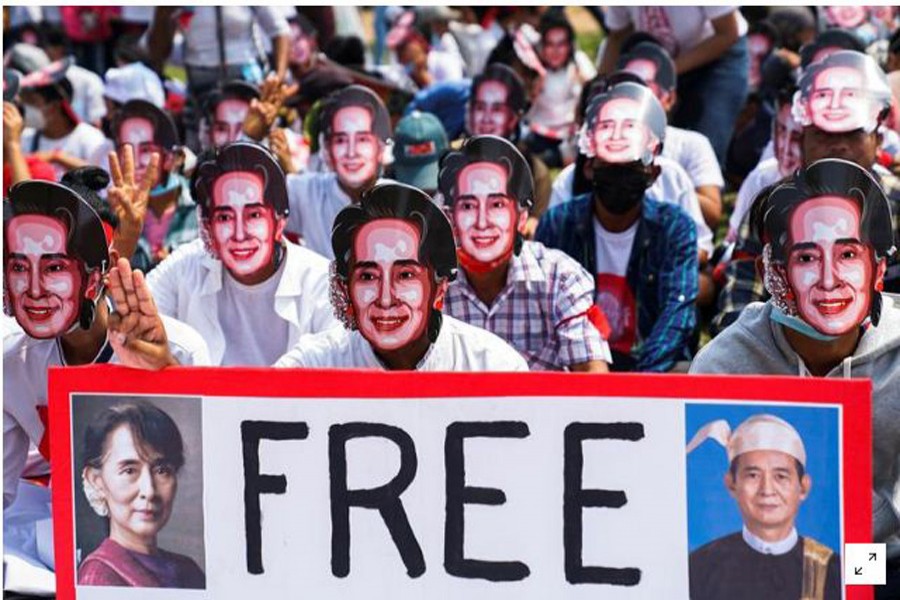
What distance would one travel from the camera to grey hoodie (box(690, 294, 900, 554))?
3881 millimetres

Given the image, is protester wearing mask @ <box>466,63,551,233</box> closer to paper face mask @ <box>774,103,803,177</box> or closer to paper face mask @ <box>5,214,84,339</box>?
paper face mask @ <box>774,103,803,177</box>

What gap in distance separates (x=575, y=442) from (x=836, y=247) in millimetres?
744

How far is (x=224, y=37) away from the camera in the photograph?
1057 cm

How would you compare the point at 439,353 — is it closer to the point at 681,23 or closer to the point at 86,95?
the point at 681,23

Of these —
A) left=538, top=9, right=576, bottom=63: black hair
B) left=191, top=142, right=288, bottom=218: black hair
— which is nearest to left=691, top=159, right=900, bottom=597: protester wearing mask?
left=191, top=142, right=288, bottom=218: black hair

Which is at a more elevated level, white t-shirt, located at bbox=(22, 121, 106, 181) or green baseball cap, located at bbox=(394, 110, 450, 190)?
white t-shirt, located at bbox=(22, 121, 106, 181)

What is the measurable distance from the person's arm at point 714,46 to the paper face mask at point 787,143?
1554 mm

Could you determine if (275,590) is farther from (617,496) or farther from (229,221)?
(229,221)

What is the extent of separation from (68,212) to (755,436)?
1778 millimetres

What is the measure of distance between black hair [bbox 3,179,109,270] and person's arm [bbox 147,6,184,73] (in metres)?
7.79

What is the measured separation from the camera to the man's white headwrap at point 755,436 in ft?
11.4

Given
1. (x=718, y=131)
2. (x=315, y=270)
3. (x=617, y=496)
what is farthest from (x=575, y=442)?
(x=718, y=131)

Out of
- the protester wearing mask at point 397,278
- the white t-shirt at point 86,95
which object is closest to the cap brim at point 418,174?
the protester wearing mask at point 397,278

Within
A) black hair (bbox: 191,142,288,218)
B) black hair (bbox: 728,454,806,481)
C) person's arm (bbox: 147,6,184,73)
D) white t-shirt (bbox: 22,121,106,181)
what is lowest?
black hair (bbox: 728,454,806,481)
